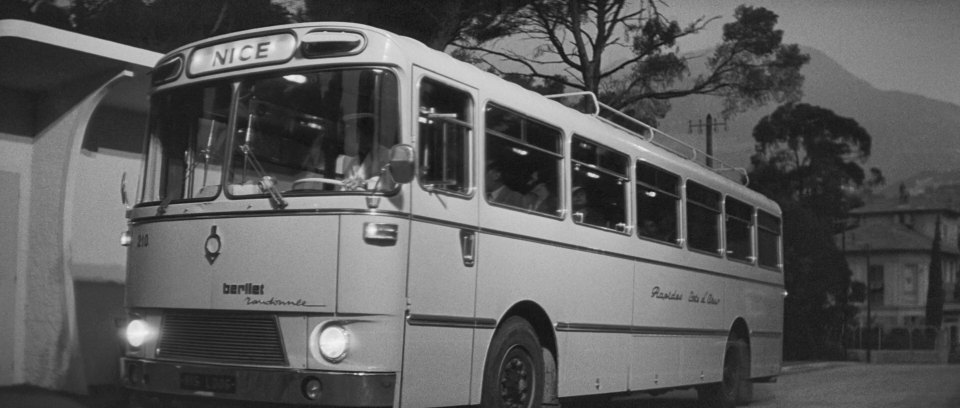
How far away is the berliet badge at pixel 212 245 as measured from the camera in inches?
286

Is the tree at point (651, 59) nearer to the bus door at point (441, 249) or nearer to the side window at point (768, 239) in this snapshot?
the side window at point (768, 239)

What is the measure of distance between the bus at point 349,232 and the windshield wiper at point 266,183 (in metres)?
0.01

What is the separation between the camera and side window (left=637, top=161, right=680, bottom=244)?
10867 millimetres

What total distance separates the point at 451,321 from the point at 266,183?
1535 millimetres

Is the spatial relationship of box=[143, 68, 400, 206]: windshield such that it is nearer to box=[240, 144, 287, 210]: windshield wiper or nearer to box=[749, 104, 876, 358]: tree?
→ box=[240, 144, 287, 210]: windshield wiper

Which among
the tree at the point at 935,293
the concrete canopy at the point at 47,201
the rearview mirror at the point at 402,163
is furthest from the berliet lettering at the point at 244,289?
the tree at the point at 935,293

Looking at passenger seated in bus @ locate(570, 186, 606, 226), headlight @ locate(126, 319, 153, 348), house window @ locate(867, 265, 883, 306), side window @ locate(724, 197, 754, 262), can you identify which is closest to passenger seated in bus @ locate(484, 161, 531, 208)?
passenger seated in bus @ locate(570, 186, 606, 226)

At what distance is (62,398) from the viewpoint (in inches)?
441

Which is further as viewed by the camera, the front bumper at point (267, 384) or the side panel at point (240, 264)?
the side panel at point (240, 264)

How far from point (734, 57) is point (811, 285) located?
17.2 m

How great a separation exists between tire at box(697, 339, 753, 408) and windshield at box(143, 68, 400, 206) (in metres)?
7.43

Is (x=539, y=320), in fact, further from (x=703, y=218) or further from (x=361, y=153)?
(x=703, y=218)

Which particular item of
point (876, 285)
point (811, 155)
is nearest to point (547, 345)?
point (811, 155)

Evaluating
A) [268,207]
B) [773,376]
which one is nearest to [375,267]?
[268,207]
